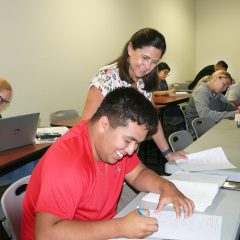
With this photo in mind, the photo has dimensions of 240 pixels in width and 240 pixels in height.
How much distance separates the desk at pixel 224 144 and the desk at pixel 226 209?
0.21m

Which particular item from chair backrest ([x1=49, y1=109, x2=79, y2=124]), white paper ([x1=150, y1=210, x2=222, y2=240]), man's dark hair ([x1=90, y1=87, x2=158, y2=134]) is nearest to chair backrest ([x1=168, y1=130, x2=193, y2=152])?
white paper ([x1=150, y1=210, x2=222, y2=240])

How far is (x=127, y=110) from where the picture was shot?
40.9 inches

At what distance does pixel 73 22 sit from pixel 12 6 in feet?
3.23

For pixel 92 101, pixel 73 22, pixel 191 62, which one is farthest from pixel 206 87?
pixel 191 62

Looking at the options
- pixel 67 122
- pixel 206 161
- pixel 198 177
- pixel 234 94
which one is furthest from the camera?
pixel 234 94

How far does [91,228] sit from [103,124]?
0.32 meters

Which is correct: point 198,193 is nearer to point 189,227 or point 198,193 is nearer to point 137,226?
point 189,227

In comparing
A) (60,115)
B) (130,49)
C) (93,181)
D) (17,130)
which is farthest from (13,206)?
(60,115)

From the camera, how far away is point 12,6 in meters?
3.45

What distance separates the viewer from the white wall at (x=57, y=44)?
11.5 feet

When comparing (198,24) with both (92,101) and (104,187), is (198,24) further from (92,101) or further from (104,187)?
(104,187)

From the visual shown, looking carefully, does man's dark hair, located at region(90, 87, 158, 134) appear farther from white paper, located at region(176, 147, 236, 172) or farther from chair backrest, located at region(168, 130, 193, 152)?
chair backrest, located at region(168, 130, 193, 152)

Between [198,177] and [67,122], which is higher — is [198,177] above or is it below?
above

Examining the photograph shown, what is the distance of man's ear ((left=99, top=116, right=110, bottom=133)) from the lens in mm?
1056
